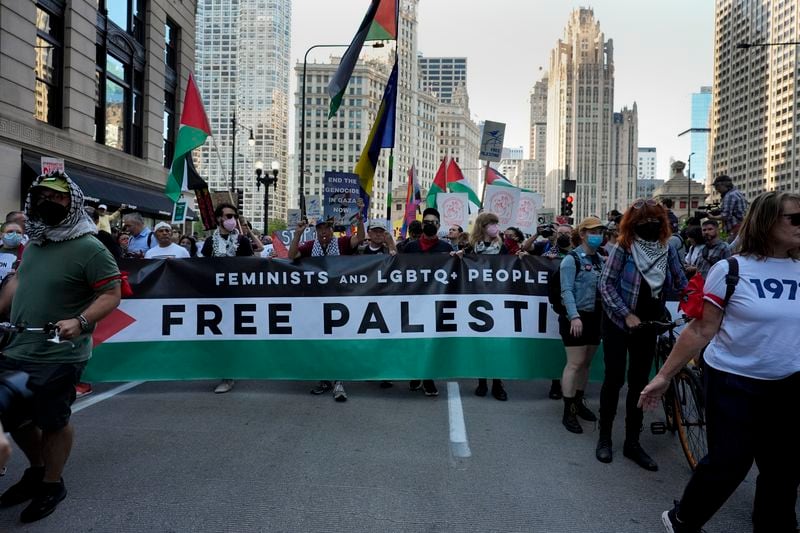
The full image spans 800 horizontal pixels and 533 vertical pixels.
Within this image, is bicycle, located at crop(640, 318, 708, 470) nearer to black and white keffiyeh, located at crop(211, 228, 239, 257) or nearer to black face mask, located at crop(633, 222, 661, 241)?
black face mask, located at crop(633, 222, 661, 241)

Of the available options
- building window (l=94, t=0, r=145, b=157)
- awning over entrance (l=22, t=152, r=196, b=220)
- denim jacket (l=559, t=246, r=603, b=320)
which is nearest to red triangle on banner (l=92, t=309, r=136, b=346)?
denim jacket (l=559, t=246, r=603, b=320)

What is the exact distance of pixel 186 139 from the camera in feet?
33.3

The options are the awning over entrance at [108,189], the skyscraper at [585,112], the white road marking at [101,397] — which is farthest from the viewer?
the skyscraper at [585,112]

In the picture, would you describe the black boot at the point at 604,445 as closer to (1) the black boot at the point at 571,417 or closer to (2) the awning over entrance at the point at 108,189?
(1) the black boot at the point at 571,417

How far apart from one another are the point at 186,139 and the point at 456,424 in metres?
6.88

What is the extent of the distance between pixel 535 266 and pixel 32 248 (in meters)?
4.96

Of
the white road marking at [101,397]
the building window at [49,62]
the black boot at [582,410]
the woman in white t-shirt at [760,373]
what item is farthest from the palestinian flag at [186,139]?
the building window at [49,62]

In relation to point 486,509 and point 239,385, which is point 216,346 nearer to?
point 239,385

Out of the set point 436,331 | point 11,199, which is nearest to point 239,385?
point 436,331

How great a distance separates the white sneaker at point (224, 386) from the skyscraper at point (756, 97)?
157m

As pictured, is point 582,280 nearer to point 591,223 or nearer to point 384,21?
point 591,223

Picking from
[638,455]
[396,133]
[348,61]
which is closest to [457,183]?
[348,61]

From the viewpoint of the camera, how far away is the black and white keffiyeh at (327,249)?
7.51 meters

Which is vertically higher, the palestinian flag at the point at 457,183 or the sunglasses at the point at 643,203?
the palestinian flag at the point at 457,183
